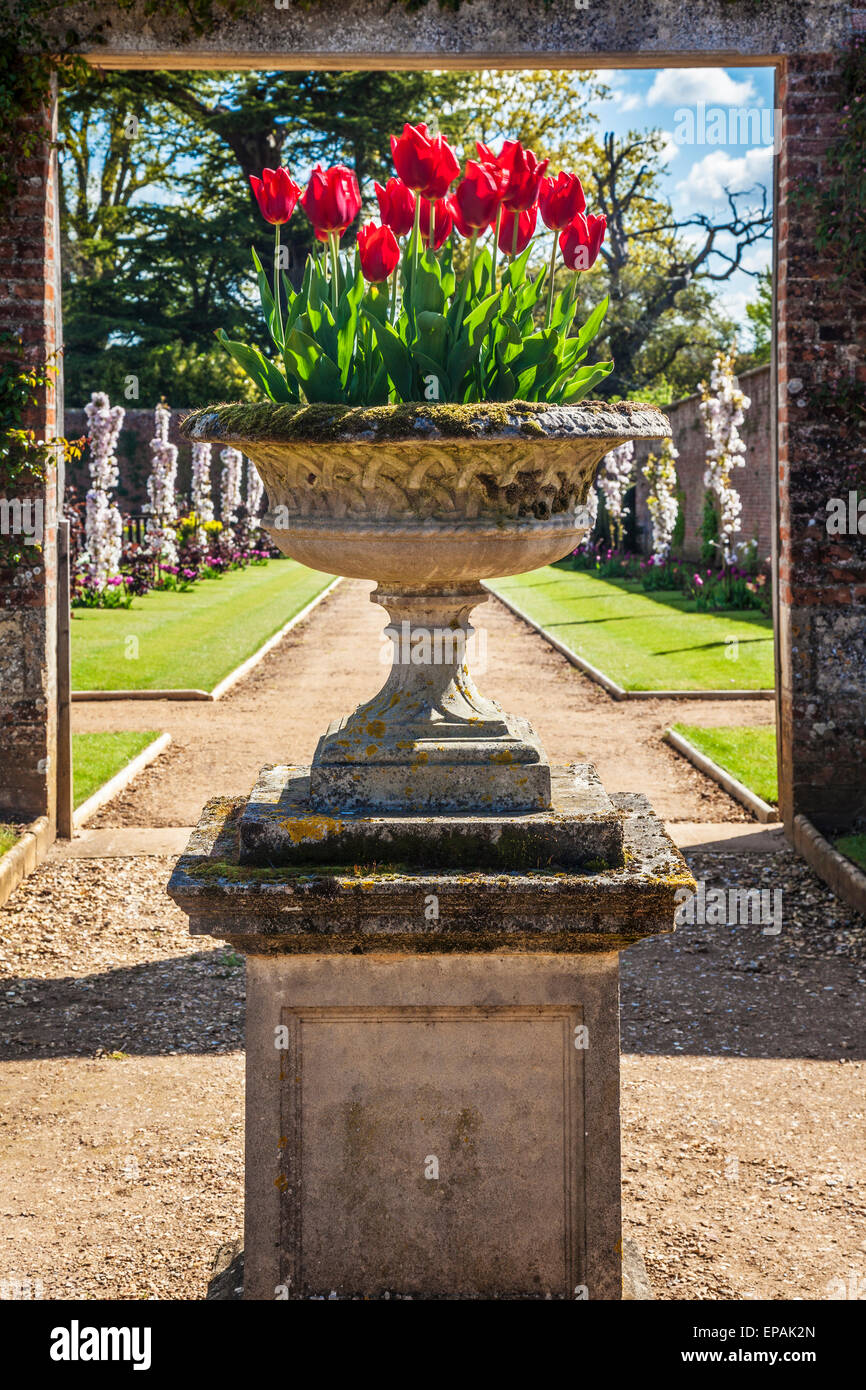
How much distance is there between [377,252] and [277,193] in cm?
32

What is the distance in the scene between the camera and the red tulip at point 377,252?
8.87ft

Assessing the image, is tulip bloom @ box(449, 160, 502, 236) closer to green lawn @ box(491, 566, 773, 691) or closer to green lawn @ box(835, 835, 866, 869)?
green lawn @ box(835, 835, 866, 869)

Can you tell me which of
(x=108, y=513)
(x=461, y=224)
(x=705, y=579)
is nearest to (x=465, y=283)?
(x=461, y=224)

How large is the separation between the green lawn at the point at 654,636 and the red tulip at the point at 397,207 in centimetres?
956

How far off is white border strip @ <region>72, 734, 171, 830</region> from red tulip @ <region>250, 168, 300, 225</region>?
17.5 feet

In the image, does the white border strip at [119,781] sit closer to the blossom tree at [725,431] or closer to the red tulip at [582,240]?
the red tulip at [582,240]

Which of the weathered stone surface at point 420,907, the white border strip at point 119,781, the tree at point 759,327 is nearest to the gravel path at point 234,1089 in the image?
the white border strip at point 119,781

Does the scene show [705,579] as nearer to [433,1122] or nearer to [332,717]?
[332,717]

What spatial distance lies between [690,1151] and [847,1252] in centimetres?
66

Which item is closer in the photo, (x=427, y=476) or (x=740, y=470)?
(x=427, y=476)

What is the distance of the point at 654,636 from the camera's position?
15938mm

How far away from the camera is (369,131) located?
2820 centimetres
